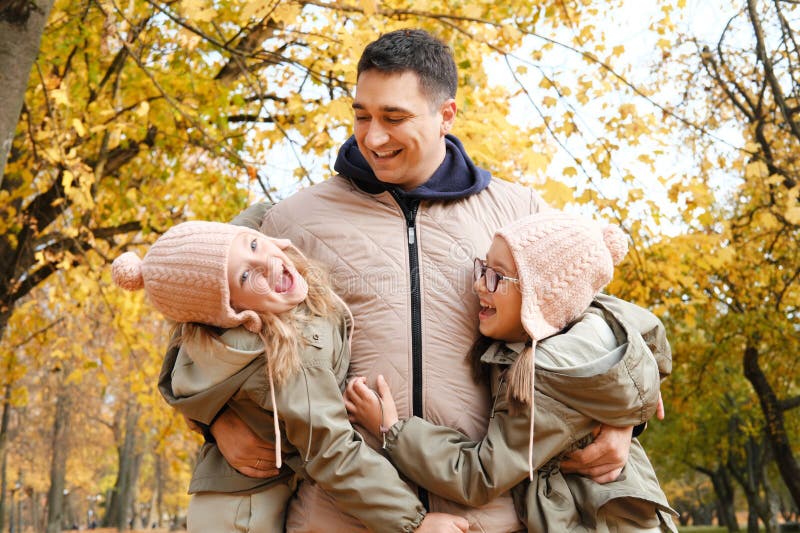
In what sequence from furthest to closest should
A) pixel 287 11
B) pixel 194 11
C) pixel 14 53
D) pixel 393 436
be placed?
pixel 194 11 < pixel 287 11 < pixel 14 53 < pixel 393 436

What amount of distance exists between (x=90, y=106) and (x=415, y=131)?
592cm

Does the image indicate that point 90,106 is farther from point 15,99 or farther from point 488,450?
point 488,450

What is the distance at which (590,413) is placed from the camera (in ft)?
8.43

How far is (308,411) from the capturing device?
2473mm

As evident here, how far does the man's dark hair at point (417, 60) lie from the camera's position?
285cm

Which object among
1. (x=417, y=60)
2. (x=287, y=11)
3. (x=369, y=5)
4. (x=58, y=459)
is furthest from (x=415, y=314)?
Answer: (x=58, y=459)

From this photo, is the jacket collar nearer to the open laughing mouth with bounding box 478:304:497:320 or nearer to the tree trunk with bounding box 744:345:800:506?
the open laughing mouth with bounding box 478:304:497:320

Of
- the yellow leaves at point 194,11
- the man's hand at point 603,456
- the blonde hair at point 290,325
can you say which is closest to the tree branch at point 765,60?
the yellow leaves at point 194,11

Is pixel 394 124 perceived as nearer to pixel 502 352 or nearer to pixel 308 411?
pixel 502 352

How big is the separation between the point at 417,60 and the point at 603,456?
1376 millimetres

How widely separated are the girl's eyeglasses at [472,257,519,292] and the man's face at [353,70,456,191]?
394mm

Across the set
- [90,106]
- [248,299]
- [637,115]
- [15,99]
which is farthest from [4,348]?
[248,299]

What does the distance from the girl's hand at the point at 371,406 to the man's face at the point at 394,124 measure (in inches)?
27.1

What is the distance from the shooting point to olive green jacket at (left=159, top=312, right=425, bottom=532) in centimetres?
246
